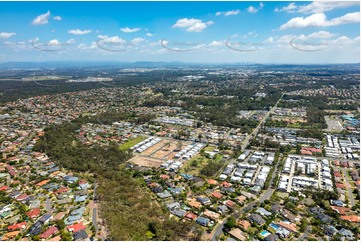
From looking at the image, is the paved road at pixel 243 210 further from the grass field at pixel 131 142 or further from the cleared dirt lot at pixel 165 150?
the grass field at pixel 131 142

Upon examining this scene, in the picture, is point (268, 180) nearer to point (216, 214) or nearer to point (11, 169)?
point (216, 214)

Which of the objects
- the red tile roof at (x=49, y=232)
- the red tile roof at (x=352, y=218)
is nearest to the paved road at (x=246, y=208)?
the red tile roof at (x=352, y=218)

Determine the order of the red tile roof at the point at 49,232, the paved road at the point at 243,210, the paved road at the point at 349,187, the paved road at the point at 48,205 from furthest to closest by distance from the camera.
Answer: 1. the paved road at the point at 349,187
2. the paved road at the point at 48,205
3. the paved road at the point at 243,210
4. the red tile roof at the point at 49,232

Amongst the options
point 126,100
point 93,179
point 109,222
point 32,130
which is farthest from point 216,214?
point 126,100

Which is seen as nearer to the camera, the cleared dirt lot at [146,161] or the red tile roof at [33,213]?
the red tile roof at [33,213]

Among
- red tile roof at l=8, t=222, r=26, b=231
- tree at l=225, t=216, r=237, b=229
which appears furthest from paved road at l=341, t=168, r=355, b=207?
red tile roof at l=8, t=222, r=26, b=231

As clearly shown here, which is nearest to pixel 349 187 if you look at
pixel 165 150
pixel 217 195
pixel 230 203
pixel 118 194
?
pixel 230 203

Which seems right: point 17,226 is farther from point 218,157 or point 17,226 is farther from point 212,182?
point 218,157

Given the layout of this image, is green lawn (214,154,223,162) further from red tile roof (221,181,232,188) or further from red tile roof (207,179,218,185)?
red tile roof (221,181,232,188)
